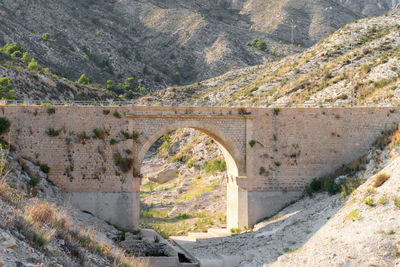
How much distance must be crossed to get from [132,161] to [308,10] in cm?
8554

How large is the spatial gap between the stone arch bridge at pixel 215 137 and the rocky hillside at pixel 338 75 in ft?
16.3

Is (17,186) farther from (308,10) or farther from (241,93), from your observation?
(308,10)

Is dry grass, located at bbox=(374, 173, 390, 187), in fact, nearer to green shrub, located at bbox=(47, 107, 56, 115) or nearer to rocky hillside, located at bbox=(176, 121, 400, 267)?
rocky hillside, located at bbox=(176, 121, 400, 267)

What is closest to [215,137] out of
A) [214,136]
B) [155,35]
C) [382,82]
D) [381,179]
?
[214,136]

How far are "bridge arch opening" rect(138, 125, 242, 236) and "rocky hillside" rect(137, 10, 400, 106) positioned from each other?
518 cm

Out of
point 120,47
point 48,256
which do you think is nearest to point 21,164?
point 48,256

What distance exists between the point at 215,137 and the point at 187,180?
13256 millimetres

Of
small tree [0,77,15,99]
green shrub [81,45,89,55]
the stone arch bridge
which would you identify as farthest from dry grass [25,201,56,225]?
green shrub [81,45,89,55]

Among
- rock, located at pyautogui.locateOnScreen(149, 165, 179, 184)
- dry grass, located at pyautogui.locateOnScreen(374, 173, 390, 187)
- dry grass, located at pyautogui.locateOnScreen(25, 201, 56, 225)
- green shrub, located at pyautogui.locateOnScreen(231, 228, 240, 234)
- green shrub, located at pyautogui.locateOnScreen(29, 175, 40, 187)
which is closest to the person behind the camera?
dry grass, located at pyautogui.locateOnScreen(25, 201, 56, 225)

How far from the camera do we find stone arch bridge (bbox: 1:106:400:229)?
856 inches

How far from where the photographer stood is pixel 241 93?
4553 centimetres

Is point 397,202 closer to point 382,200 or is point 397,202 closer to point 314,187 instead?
point 382,200

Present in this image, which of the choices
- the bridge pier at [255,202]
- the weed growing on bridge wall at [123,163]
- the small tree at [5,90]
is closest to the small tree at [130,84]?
the small tree at [5,90]

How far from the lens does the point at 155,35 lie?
84688 mm
